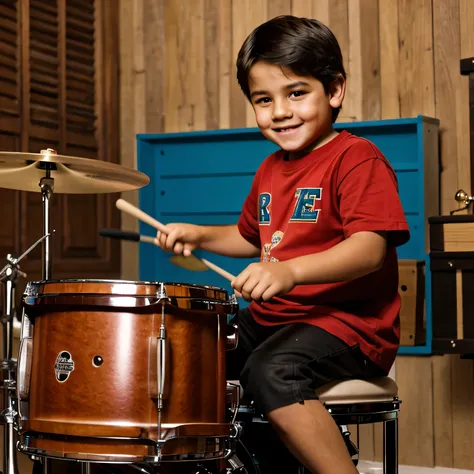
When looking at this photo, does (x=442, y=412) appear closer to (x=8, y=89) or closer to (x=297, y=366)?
(x=297, y=366)

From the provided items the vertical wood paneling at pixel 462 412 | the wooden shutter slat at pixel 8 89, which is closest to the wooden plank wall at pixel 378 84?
the vertical wood paneling at pixel 462 412

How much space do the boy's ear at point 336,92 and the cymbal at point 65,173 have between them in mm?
515

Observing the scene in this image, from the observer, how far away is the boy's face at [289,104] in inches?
64.2

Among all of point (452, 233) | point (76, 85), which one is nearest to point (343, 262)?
point (452, 233)

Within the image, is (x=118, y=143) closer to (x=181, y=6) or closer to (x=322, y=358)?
(x=181, y=6)

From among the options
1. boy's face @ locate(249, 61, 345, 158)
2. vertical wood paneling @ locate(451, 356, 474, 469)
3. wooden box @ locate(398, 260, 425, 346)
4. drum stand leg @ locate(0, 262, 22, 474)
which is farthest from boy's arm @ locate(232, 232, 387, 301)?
vertical wood paneling @ locate(451, 356, 474, 469)

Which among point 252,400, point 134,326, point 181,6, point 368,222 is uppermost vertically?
point 181,6

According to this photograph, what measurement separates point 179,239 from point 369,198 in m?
0.43

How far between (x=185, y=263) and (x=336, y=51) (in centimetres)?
58

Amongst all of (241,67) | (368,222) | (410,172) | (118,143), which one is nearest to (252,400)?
(368,222)

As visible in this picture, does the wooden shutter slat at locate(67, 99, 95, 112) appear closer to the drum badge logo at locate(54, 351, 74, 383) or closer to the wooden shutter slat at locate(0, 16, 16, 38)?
the wooden shutter slat at locate(0, 16, 16, 38)

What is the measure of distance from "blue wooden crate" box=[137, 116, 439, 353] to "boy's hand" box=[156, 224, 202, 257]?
1.11 m

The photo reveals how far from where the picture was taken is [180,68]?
10.6 ft

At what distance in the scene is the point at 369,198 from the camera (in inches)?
59.9
